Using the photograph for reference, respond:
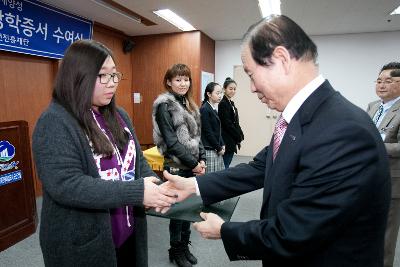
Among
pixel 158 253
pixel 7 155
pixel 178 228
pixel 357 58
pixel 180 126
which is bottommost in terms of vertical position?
pixel 158 253

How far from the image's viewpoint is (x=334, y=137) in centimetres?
66

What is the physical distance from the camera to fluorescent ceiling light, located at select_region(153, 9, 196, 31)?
4.16m

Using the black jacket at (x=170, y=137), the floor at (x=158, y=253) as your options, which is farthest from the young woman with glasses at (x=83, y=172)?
the floor at (x=158, y=253)

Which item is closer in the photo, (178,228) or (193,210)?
(193,210)

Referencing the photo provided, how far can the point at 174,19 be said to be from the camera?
4547mm

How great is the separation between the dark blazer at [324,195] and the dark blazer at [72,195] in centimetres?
44

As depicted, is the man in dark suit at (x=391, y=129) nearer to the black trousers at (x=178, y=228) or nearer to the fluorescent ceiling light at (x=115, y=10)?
the black trousers at (x=178, y=228)

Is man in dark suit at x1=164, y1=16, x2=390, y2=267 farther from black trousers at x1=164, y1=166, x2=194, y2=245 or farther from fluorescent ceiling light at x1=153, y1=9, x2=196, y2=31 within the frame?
fluorescent ceiling light at x1=153, y1=9, x2=196, y2=31

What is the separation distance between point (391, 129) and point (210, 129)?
1.53m

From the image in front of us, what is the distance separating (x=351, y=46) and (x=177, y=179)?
18.5 feet

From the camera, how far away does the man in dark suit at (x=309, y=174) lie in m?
0.65

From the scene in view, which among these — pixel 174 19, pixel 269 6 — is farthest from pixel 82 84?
pixel 174 19

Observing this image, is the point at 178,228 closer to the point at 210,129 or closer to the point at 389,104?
the point at 210,129

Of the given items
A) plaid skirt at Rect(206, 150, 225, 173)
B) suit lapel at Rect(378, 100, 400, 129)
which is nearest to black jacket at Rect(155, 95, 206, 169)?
plaid skirt at Rect(206, 150, 225, 173)
